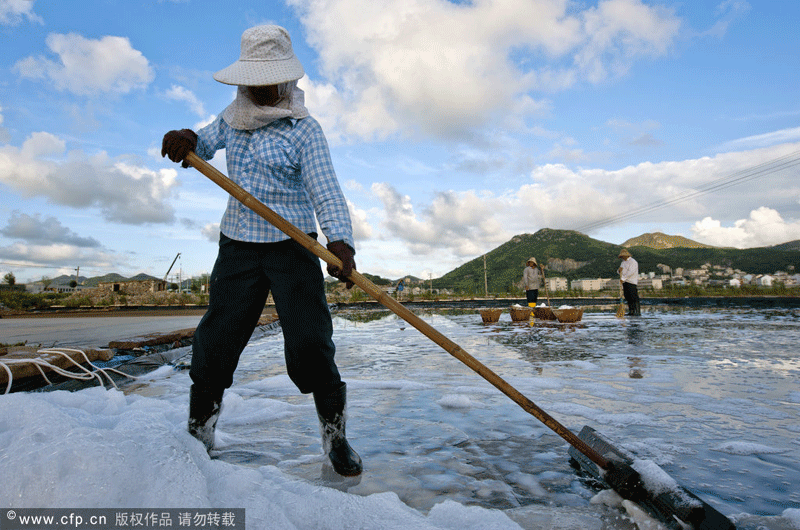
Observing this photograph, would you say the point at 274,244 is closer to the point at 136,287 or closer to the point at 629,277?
the point at 629,277

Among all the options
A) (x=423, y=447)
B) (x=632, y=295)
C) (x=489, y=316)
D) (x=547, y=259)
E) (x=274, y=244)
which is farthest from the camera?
(x=547, y=259)

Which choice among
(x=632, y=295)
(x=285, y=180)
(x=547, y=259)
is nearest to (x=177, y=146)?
(x=285, y=180)

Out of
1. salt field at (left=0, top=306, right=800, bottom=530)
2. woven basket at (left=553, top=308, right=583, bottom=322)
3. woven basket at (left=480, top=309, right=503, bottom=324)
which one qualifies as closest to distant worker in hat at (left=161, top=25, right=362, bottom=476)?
salt field at (left=0, top=306, right=800, bottom=530)

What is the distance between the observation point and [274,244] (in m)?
1.85

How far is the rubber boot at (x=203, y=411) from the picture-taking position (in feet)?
6.18

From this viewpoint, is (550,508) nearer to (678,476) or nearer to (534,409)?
(534,409)

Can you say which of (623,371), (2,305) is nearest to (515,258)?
(2,305)

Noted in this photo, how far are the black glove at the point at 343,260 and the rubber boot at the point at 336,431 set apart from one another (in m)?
0.52

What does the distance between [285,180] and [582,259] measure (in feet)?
355

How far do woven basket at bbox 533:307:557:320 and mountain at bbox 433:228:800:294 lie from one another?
61838 mm

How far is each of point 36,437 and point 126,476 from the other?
0.37 m

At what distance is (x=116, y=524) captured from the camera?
1.06m

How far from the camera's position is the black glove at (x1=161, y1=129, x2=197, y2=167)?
188cm

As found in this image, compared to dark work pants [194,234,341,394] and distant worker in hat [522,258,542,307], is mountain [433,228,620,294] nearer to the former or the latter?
distant worker in hat [522,258,542,307]
